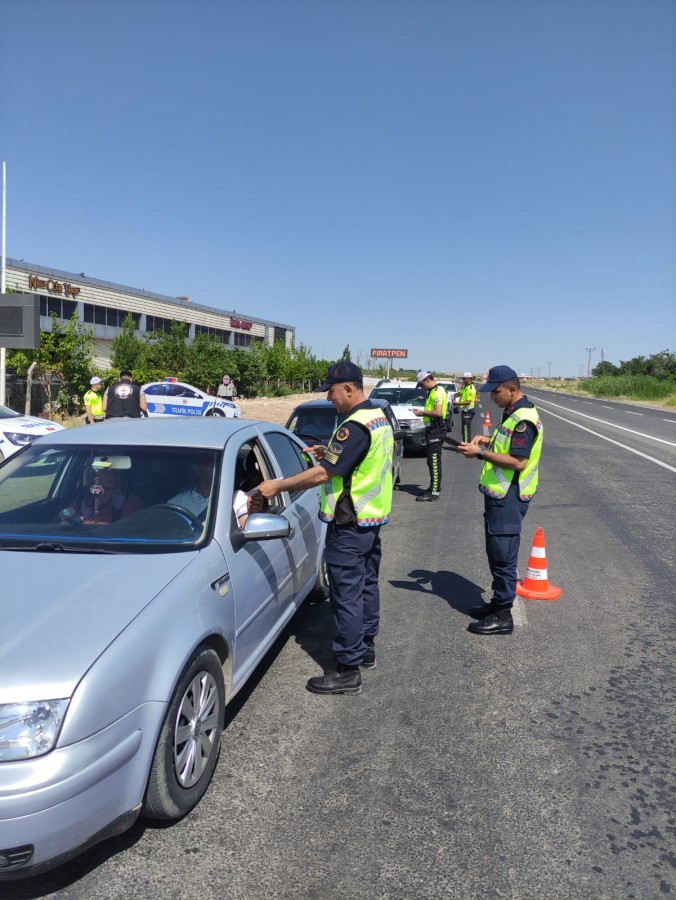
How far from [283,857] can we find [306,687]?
1451 millimetres

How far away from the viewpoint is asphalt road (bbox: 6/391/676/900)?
8.25 feet

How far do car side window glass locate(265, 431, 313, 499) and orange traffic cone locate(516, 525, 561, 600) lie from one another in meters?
2.16

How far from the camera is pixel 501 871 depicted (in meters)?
2.55

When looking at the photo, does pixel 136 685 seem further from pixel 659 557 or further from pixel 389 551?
pixel 659 557

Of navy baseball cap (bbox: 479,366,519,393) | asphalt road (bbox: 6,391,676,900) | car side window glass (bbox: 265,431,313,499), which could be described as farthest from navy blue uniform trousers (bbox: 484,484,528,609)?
car side window glass (bbox: 265,431,313,499)

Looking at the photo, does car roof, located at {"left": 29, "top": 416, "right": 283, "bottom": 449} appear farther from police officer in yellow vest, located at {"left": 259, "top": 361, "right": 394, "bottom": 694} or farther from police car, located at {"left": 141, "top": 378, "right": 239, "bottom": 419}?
police car, located at {"left": 141, "top": 378, "right": 239, "bottom": 419}

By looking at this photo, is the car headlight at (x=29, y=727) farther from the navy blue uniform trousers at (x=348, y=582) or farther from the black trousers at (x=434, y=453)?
the black trousers at (x=434, y=453)

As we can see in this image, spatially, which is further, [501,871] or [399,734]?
[399,734]

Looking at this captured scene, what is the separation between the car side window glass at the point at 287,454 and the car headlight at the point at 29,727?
2383mm

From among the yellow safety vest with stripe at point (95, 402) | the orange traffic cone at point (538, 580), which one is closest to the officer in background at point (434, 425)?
the orange traffic cone at point (538, 580)

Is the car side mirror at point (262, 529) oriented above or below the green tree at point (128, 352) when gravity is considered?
below

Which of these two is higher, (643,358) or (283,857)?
(643,358)

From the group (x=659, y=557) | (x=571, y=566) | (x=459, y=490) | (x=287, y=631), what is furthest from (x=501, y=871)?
(x=459, y=490)

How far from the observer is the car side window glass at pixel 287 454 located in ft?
15.4
